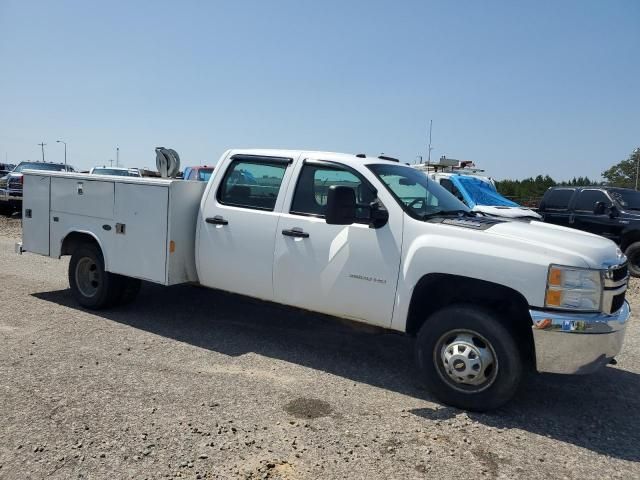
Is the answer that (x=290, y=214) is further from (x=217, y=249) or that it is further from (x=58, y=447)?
(x=58, y=447)

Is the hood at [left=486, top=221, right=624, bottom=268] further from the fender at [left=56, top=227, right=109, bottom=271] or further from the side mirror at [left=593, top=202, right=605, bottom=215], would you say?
the side mirror at [left=593, top=202, right=605, bottom=215]

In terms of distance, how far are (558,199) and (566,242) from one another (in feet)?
29.5

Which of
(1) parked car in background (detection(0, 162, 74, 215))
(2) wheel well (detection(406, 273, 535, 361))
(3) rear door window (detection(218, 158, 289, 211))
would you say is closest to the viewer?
(2) wheel well (detection(406, 273, 535, 361))

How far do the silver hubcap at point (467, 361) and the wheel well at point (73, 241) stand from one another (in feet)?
14.8

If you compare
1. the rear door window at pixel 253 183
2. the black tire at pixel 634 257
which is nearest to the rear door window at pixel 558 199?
the black tire at pixel 634 257

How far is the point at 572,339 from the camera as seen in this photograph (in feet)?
12.8

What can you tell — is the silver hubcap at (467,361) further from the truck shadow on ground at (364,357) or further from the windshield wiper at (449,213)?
the windshield wiper at (449,213)

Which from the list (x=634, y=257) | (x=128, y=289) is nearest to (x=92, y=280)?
(x=128, y=289)

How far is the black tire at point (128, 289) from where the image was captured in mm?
6621

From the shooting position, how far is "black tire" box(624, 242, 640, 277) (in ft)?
35.8

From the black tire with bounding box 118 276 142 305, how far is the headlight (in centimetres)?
470

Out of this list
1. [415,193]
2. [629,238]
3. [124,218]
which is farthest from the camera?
[629,238]

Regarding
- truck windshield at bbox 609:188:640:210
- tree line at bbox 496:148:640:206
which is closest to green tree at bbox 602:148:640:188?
tree line at bbox 496:148:640:206

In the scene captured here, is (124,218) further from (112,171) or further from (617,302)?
(112,171)
